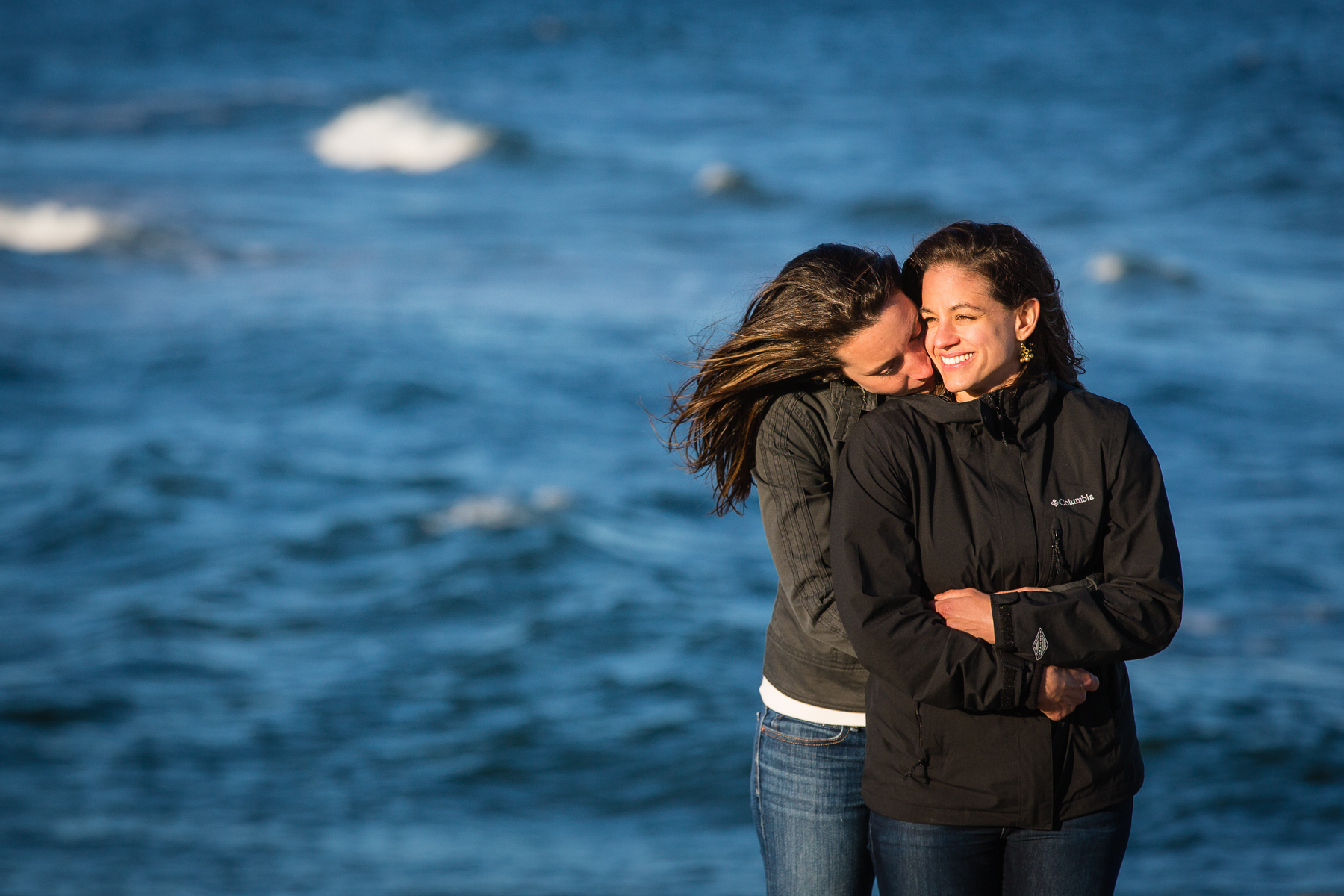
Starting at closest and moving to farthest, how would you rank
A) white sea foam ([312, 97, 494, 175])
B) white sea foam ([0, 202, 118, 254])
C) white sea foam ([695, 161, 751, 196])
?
white sea foam ([0, 202, 118, 254]), white sea foam ([695, 161, 751, 196]), white sea foam ([312, 97, 494, 175])

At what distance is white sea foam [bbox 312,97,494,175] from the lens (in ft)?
71.4

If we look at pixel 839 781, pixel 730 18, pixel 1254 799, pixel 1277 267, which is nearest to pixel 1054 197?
pixel 1277 267

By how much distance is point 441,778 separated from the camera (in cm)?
653

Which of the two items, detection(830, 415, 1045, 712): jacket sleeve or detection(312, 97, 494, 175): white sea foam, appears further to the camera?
detection(312, 97, 494, 175): white sea foam

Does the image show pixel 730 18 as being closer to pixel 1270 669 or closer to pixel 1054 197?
pixel 1054 197

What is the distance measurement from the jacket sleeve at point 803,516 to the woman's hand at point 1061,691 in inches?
15.2

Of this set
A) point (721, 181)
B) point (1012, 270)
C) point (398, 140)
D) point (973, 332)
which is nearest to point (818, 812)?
point (973, 332)

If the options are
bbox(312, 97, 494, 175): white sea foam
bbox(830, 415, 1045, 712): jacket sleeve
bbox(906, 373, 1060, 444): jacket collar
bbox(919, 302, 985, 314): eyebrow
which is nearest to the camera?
bbox(830, 415, 1045, 712): jacket sleeve

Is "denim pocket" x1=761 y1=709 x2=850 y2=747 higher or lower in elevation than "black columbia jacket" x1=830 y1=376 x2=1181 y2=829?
lower

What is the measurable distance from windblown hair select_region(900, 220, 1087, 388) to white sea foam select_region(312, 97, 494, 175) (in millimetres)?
19817

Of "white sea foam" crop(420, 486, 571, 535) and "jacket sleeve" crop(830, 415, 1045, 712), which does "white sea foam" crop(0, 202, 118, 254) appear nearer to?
"white sea foam" crop(420, 486, 571, 535)

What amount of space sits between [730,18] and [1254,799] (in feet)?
105

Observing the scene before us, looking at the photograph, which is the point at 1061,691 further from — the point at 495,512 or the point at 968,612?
the point at 495,512

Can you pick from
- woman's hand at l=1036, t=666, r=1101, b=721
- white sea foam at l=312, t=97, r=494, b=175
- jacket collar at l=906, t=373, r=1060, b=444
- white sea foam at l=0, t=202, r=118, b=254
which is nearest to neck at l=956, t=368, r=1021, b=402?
jacket collar at l=906, t=373, r=1060, b=444
